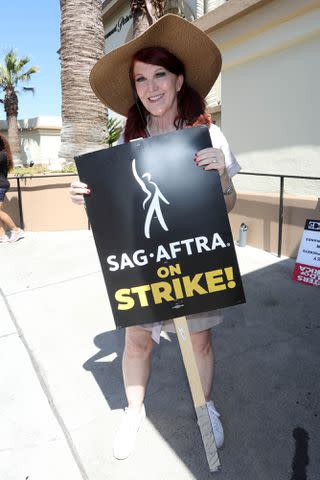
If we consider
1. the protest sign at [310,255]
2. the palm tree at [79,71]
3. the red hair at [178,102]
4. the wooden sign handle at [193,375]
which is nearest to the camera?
the wooden sign handle at [193,375]

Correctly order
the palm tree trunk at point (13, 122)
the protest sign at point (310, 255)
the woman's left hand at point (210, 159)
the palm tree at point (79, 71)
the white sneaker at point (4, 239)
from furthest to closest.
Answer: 1. the palm tree trunk at point (13, 122)
2. the palm tree at point (79, 71)
3. the white sneaker at point (4, 239)
4. the protest sign at point (310, 255)
5. the woman's left hand at point (210, 159)

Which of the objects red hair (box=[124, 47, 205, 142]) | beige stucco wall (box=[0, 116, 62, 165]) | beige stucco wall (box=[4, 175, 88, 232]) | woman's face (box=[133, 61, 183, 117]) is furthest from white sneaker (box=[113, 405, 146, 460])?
beige stucco wall (box=[0, 116, 62, 165])

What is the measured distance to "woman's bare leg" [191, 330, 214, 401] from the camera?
1.95m

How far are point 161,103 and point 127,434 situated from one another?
1724 millimetres

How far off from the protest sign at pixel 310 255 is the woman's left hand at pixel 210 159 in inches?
80.1

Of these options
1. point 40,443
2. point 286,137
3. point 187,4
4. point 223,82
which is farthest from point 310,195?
point 187,4

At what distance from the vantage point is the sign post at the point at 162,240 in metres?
1.59

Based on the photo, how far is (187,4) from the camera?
14344 millimetres

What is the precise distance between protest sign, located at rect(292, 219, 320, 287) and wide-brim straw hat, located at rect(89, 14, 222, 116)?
1804mm

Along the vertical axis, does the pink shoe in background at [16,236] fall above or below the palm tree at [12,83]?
below

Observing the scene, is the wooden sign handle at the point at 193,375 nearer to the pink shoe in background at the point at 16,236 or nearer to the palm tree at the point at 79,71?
the pink shoe in background at the point at 16,236

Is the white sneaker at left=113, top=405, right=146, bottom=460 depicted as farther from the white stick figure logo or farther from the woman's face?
the woman's face

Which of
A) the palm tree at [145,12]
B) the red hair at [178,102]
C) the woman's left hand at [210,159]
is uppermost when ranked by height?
the palm tree at [145,12]

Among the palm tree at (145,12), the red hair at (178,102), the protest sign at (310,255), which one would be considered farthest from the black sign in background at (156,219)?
the palm tree at (145,12)
